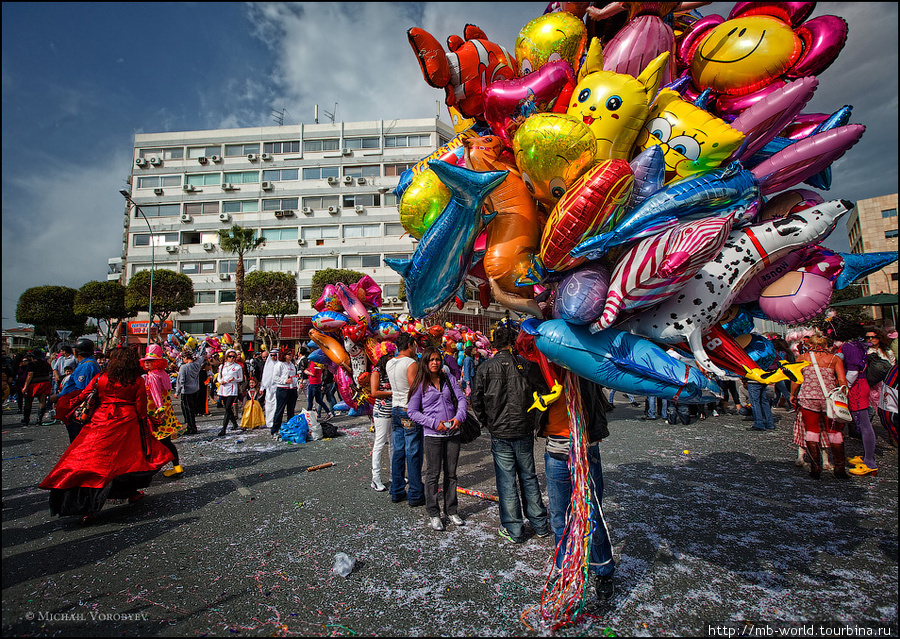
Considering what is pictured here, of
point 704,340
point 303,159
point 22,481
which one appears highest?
point 303,159

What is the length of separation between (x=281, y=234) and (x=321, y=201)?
13.9 feet

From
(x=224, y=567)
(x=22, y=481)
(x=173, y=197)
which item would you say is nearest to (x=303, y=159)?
(x=173, y=197)

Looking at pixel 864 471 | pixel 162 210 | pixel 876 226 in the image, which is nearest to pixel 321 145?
pixel 162 210

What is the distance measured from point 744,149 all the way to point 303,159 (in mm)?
37873

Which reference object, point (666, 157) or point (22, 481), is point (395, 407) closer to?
point (666, 157)

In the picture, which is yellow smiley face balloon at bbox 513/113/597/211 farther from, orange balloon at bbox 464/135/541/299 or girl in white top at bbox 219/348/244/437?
girl in white top at bbox 219/348/244/437

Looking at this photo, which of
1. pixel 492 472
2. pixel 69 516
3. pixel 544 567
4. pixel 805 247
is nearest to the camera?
pixel 805 247

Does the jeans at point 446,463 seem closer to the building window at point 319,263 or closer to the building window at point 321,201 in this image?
the building window at point 319,263

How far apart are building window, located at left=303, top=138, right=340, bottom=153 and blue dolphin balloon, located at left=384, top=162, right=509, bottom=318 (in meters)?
36.8

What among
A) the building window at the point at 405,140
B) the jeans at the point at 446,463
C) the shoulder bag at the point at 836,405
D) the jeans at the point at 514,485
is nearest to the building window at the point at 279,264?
the building window at the point at 405,140

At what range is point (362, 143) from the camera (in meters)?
35.5

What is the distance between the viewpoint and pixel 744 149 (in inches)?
93.4

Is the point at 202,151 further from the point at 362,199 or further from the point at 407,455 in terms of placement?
the point at 407,455

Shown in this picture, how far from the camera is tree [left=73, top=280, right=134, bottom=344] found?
29.0 metres
